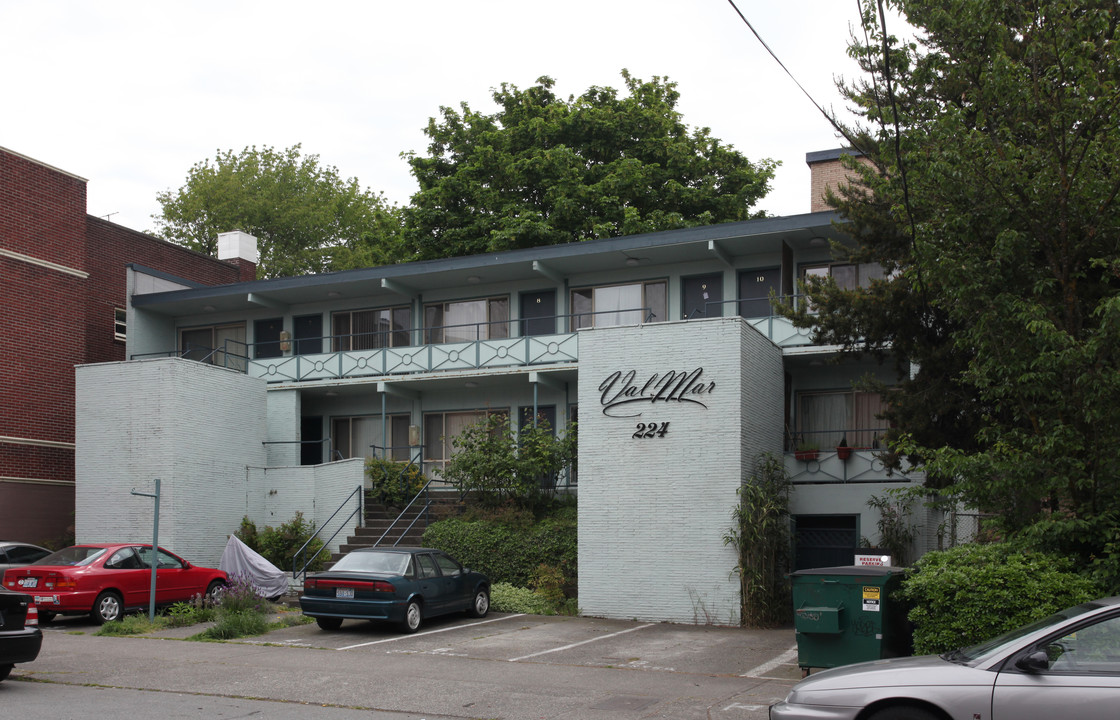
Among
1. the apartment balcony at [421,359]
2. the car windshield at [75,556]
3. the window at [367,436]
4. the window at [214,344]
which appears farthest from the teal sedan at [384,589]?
the window at [214,344]

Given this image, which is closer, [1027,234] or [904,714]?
[904,714]

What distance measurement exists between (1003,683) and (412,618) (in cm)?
1086

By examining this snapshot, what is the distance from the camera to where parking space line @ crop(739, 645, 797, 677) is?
12719 millimetres

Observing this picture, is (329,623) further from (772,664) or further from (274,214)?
(274,214)

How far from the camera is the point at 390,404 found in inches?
1117

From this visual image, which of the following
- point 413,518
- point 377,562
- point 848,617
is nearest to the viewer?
point 848,617

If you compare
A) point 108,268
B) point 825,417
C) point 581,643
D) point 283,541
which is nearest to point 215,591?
point 283,541

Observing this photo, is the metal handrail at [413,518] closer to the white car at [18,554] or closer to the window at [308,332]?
the white car at [18,554]

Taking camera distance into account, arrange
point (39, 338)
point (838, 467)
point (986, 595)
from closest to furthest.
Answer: point (986, 595) < point (838, 467) < point (39, 338)

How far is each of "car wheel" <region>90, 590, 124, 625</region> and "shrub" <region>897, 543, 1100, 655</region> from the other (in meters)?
13.0

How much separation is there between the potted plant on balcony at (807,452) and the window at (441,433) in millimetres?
8225

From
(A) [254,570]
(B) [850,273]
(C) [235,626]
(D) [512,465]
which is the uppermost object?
(B) [850,273]

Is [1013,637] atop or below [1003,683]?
atop

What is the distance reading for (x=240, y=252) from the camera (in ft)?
119
